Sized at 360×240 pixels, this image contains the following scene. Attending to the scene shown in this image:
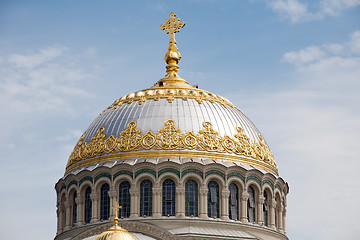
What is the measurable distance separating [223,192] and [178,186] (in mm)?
2329

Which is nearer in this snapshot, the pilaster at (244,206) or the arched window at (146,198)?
the arched window at (146,198)

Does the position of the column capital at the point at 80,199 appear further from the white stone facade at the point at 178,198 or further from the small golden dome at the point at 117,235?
the small golden dome at the point at 117,235

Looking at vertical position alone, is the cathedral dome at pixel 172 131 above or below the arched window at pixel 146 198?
above

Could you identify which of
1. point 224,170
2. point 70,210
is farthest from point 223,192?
point 70,210

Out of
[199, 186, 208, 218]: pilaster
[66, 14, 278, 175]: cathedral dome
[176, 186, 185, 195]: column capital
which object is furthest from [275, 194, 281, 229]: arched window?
[176, 186, 185, 195]: column capital

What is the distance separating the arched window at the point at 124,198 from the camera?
168ft

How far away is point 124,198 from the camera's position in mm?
51344

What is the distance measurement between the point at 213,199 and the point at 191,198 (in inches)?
44.5

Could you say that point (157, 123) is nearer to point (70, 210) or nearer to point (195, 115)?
point (195, 115)

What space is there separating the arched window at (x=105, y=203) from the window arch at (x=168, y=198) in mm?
2958

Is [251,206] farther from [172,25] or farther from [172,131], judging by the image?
[172,25]

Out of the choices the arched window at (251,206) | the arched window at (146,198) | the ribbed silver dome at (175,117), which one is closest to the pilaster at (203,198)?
the arched window at (146,198)

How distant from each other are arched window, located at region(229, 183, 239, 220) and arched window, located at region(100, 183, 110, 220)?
20.1 feet

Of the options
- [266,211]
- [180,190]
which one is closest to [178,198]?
[180,190]
